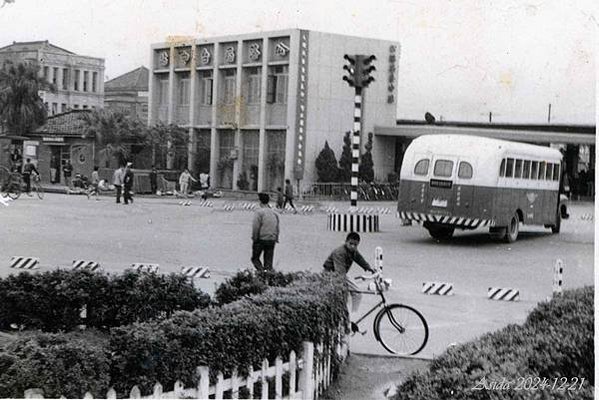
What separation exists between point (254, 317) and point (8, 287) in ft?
11.7

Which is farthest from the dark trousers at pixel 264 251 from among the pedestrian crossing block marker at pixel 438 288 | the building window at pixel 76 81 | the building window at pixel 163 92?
the building window at pixel 163 92

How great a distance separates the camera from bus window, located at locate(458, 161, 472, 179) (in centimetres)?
2166

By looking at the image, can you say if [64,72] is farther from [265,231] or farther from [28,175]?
[265,231]

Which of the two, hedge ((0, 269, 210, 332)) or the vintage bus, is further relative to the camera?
the vintage bus

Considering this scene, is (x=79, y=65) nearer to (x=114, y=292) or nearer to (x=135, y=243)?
(x=135, y=243)

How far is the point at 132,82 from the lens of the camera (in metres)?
50.3

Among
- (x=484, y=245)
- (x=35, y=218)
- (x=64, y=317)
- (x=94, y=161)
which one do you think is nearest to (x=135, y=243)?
(x=35, y=218)

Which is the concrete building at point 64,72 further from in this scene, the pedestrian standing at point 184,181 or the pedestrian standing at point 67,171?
the pedestrian standing at point 184,181

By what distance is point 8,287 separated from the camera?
9172mm

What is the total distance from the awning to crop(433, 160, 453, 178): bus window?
12.0m

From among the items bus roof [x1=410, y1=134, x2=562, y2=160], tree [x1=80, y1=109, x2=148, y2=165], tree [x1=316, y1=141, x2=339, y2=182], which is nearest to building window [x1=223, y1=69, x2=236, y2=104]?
tree [x1=80, y1=109, x2=148, y2=165]

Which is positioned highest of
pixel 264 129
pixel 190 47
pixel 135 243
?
pixel 190 47

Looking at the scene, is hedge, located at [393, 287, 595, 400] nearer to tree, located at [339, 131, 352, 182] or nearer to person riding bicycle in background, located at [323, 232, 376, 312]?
person riding bicycle in background, located at [323, 232, 376, 312]

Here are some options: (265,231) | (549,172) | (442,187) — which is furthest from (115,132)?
(265,231)
